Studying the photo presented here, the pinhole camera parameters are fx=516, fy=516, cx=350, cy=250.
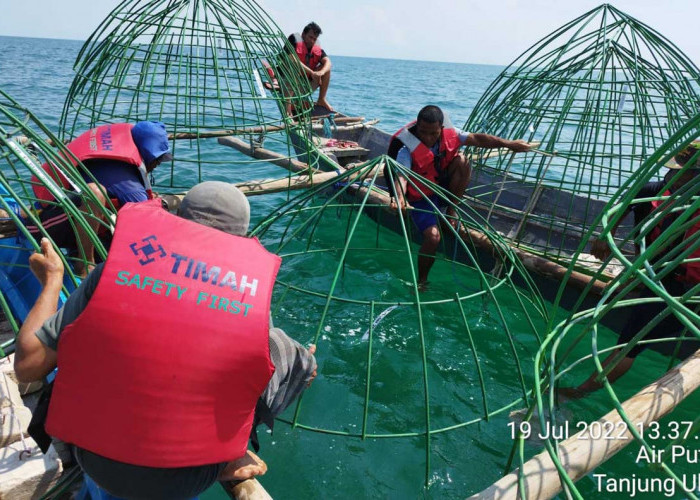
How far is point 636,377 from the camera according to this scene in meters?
4.18

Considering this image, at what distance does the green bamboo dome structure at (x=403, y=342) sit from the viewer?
2.98m

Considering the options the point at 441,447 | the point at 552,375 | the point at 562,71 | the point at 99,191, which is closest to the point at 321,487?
the point at 441,447

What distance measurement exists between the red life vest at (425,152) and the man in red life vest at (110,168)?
81.6 inches

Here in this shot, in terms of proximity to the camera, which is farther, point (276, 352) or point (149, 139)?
point (149, 139)

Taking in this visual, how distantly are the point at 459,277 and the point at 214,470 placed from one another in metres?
4.19

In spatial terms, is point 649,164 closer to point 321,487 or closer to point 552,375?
point 552,375

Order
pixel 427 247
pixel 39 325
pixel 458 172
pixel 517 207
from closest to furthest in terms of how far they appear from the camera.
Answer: pixel 39 325
pixel 427 247
pixel 458 172
pixel 517 207

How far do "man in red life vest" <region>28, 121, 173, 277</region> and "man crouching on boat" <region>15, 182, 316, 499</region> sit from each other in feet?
6.48

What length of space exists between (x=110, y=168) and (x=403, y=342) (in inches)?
104

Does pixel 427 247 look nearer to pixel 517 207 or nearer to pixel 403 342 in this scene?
pixel 403 342

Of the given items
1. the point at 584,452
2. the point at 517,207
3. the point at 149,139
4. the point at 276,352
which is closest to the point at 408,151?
the point at 149,139

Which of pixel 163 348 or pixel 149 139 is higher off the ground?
pixel 149 139

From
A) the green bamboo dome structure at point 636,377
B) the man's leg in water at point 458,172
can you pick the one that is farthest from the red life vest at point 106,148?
the green bamboo dome structure at point 636,377

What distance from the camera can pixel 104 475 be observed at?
1.81 metres
